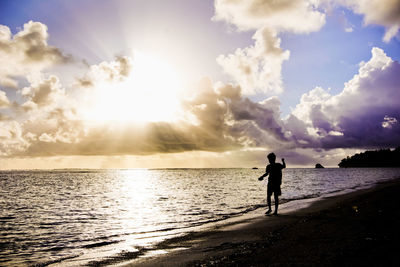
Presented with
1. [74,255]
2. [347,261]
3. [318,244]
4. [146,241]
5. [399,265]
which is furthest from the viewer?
[146,241]

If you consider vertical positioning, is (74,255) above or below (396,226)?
below

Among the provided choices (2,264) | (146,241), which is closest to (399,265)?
(146,241)

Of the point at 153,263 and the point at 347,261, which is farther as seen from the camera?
the point at 153,263

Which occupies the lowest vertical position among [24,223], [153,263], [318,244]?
[24,223]

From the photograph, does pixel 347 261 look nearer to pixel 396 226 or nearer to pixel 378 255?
pixel 378 255

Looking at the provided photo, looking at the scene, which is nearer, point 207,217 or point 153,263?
point 153,263

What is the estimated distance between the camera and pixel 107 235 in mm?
13703

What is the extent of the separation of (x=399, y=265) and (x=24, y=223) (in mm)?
20727

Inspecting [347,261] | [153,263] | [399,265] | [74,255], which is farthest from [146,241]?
[399,265]

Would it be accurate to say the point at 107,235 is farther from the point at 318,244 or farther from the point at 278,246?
the point at 318,244

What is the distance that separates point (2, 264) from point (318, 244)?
10.1 metres

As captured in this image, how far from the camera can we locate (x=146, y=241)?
11.5 metres

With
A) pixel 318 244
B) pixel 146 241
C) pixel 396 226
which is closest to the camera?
pixel 318 244

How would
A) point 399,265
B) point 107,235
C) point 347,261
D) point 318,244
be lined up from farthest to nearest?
point 107,235 < point 318,244 < point 347,261 < point 399,265
